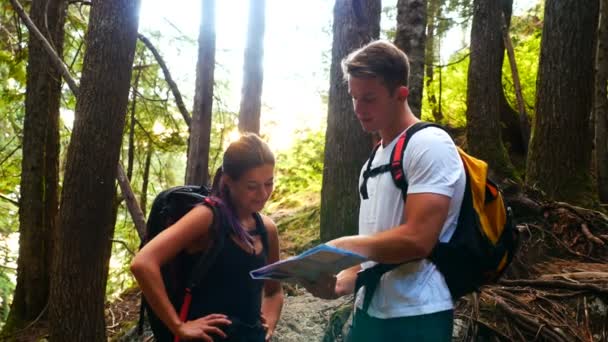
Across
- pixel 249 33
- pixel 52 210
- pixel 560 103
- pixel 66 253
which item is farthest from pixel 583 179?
pixel 52 210

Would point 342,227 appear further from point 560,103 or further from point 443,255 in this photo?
point 443,255

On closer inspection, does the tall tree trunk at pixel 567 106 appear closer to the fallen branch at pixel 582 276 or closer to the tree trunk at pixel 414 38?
the fallen branch at pixel 582 276

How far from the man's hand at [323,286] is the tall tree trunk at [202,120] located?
14.0ft

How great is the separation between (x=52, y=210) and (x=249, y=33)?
14.0 feet

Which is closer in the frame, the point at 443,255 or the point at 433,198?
the point at 433,198

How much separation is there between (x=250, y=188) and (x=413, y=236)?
0.91 m

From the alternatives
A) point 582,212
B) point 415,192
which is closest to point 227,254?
point 415,192

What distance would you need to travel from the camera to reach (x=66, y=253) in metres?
4.68

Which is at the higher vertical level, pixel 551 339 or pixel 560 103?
pixel 560 103

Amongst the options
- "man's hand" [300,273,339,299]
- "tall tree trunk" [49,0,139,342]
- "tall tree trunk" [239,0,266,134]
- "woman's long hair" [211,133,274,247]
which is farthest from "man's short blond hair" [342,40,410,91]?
"tall tree trunk" [239,0,266,134]

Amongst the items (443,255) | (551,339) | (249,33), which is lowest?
(551,339)

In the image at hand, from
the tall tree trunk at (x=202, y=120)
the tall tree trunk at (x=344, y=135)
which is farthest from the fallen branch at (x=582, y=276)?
the tall tree trunk at (x=202, y=120)

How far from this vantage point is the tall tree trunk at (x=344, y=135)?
237 inches

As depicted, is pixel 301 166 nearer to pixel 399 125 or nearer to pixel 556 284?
pixel 556 284
